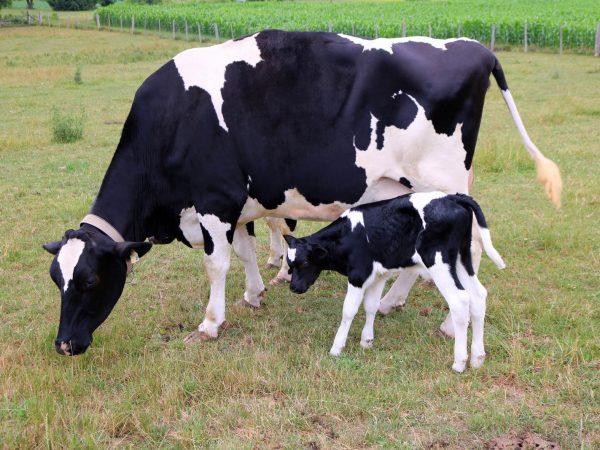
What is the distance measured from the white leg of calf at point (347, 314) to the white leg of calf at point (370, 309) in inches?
7.0

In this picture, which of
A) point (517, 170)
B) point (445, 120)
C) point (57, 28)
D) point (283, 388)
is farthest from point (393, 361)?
Result: point (57, 28)

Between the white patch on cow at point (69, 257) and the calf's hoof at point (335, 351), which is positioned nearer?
the white patch on cow at point (69, 257)

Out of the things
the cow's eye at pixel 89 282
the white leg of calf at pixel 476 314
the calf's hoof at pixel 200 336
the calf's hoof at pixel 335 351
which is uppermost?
the cow's eye at pixel 89 282

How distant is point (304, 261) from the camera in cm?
582

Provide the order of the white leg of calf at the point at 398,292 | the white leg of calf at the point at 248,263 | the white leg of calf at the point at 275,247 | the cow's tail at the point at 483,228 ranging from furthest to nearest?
1. the white leg of calf at the point at 275,247
2. the white leg of calf at the point at 248,263
3. the white leg of calf at the point at 398,292
4. the cow's tail at the point at 483,228

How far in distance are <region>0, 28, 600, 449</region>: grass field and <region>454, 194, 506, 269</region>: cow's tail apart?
0.73 meters

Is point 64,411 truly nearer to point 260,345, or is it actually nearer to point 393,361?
point 260,345

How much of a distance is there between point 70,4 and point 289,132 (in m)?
70.4

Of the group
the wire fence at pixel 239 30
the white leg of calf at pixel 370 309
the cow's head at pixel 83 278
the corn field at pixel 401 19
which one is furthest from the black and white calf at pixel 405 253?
the corn field at pixel 401 19

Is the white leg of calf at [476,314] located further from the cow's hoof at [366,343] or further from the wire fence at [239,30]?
the wire fence at [239,30]

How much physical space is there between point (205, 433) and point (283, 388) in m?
0.72

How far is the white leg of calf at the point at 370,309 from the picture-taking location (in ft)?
19.0

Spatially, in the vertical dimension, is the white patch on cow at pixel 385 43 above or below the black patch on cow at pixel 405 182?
above


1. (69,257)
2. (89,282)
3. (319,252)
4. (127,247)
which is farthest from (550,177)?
(69,257)
